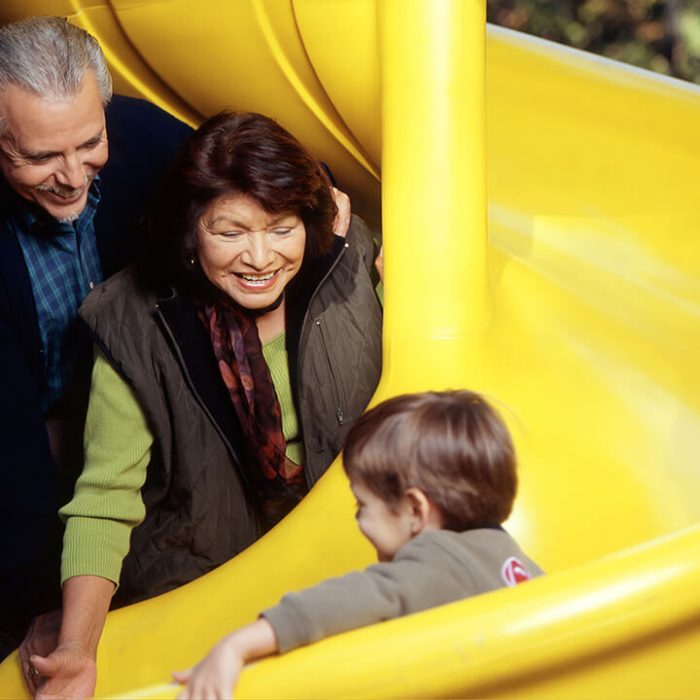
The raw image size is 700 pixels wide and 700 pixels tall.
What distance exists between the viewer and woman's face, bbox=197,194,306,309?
160cm

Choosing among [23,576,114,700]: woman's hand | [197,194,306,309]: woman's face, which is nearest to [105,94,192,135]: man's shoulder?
[197,194,306,309]: woman's face

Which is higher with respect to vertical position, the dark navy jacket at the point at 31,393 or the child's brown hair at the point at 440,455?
the child's brown hair at the point at 440,455

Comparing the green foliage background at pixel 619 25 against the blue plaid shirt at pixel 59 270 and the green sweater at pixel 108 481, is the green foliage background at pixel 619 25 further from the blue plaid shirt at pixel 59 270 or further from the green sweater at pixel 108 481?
the green sweater at pixel 108 481

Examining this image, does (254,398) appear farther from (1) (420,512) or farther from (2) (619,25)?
(2) (619,25)

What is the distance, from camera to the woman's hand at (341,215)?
1.79m

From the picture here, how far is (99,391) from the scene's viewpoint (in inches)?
64.9

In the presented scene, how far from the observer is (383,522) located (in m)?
1.25

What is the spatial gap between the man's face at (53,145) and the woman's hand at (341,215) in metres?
0.29

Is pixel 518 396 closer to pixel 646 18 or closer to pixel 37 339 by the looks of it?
pixel 37 339

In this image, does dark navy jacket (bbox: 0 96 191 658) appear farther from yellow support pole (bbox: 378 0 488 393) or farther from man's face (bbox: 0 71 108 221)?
yellow support pole (bbox: 378 0 488 393)

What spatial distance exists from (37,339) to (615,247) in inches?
30.5

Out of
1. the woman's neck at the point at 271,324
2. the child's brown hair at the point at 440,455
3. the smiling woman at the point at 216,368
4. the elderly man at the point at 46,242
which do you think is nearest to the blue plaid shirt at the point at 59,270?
the elderly man at the point at 46,242

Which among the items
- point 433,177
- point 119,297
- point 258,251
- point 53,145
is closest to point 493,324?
point 433,177

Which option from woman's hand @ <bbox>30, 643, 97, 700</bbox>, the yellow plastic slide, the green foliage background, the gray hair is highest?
the gray hair
